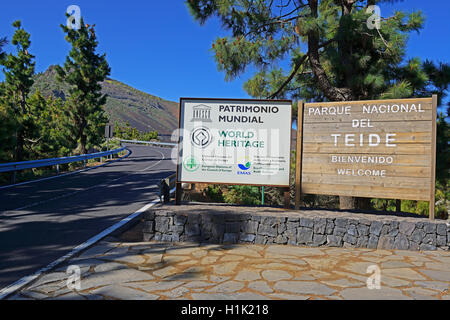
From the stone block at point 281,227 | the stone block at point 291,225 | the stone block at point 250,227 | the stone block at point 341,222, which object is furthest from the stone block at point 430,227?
the stone block at point 250,227

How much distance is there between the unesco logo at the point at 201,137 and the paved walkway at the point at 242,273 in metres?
2.00

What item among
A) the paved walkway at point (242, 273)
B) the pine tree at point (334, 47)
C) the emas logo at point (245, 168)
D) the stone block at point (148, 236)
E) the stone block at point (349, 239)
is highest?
the pine tree at point (334, 47)

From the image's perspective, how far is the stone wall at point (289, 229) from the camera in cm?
567

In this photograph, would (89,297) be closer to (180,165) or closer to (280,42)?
(180,165)

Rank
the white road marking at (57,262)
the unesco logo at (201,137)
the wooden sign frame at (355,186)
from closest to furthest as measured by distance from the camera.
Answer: the white road marking at (57,262)
the wooden sign frame at (355,186)
the unesco logo at (201,137)

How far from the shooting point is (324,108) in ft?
21.5

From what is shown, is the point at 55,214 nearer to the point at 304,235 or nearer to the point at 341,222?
the point at 304,235

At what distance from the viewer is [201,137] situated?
6691 millimetres

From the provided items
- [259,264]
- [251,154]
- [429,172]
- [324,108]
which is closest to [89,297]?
[259,264]

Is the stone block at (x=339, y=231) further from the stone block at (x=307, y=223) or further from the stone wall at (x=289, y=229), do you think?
the stone block at (x=307, y=223)

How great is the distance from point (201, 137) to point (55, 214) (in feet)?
12.9

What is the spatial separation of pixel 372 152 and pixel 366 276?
260 centimetres

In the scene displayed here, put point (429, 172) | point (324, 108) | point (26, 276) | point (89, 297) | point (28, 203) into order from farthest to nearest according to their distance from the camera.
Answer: point (28, 203) → point (324, 108) → point (429, 172) → point (26, 276) → point (89, 297)

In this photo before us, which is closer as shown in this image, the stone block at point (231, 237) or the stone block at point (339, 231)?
the stone block at point (339, 231)
